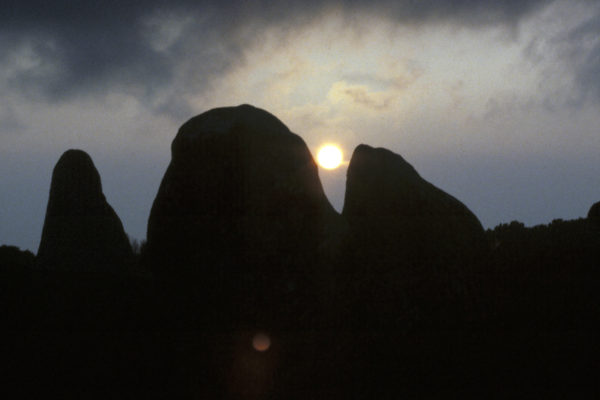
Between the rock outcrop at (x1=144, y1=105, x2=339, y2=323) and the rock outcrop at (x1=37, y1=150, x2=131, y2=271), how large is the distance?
8.82 feet

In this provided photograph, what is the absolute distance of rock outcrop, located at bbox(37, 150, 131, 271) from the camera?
11.5m

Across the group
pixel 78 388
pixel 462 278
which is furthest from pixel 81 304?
pixel 462 278

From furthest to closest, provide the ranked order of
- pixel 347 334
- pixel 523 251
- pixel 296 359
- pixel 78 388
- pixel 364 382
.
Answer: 1. pixel 523 251
2. pixel 347 334
3. pixel 296 359
4. pixel 364 382
5. pixel 78 388

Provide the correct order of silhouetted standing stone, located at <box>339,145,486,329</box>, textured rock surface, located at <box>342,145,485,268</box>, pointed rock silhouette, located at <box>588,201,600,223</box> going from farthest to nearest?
1. pointed rock silhouette, located at <box>588,201,600,223</box>
2. textured rock surface, located at <box>342,145,485,268</box>
3. silhouetted standing stone, located at <box>339,145,486,329</box>

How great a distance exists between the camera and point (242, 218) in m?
8.74

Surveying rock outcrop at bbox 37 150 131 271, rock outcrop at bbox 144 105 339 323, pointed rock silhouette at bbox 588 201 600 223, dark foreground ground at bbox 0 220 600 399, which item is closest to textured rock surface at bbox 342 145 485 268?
dark foreground ground at bbox 0 220 600 399

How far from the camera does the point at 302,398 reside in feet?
20.4

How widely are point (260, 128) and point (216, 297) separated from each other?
2603 millimetres

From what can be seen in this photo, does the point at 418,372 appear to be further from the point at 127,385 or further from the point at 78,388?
the point at 78,388

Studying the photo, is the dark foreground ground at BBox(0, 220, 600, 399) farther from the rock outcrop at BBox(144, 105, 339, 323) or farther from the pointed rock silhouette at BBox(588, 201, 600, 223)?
the pointed rock silhouette at BBox(588, 201, 600, 223)

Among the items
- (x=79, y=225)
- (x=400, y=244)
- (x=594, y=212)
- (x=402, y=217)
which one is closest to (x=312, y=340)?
(x=400, y=244)

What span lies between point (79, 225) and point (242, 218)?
4.62m

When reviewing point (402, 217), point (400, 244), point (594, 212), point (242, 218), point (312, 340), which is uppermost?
point (594, 212)

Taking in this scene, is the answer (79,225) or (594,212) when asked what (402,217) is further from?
(594,212)
